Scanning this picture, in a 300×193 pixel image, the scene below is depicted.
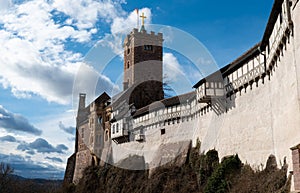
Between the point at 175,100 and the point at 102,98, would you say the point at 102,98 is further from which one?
the point at 175,100

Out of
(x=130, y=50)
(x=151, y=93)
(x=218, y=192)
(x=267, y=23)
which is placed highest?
(x=130, y=50)

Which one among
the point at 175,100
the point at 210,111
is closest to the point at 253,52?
the point at 210,111

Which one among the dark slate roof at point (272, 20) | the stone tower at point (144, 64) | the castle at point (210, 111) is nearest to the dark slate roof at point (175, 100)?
the castle at point (210, 111)

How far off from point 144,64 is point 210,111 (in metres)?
24.3

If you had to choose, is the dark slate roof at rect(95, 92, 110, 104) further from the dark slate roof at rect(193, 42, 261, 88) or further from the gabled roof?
the dark slate roof at rect(193, 42, 261, 88)

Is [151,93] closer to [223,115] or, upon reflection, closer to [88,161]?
[88,161]

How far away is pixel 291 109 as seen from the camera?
49.5 ft

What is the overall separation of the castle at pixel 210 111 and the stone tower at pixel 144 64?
0.13 m

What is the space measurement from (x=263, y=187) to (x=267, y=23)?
298 inches

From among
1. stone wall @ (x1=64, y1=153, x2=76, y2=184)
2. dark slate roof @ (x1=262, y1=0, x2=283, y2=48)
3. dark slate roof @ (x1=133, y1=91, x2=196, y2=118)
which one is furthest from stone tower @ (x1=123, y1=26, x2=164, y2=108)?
dark slate roof @ (x1=262, y1=0, x2=283, y2=48)

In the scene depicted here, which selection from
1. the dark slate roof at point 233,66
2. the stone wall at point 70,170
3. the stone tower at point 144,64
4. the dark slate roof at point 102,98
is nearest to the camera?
the dark slate roof at point 233,66

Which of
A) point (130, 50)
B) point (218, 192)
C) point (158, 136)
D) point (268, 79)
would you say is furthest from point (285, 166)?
point (130, 50)

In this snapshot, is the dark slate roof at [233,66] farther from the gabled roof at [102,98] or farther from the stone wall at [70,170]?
the stone wall at [70,170]

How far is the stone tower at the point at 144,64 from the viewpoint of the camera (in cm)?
4803
